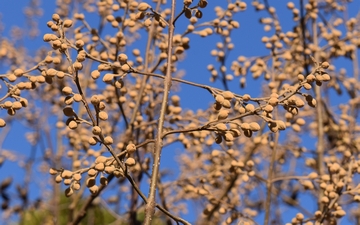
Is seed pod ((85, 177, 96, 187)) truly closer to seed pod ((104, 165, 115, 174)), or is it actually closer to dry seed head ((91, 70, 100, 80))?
seed pod ((104, 165, 115, 174))

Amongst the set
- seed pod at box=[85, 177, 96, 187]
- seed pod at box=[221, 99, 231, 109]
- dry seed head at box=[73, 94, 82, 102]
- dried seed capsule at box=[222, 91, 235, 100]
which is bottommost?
seed pod at box=[85, 177, 96, 187]

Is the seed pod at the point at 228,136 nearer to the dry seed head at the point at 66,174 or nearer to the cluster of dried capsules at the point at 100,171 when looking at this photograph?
the cluster of dried capsules at the point at 100,171

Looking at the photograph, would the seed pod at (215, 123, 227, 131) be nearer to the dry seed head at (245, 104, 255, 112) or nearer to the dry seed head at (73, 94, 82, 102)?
the dry seed head at (245, 104, 255, 112)

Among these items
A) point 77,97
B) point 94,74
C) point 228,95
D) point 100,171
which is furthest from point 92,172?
point 228,95

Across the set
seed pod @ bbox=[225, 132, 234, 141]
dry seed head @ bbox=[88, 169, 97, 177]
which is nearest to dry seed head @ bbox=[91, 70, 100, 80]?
dry seed head @ bbox=[88, 169, 97, 177]

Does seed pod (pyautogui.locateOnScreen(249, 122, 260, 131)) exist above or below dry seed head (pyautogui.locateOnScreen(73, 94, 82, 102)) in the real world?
above

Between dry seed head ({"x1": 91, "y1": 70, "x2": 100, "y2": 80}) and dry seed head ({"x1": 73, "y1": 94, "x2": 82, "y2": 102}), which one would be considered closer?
dry seed head ({"x1": 73, "y1": 94, "x2": 82, "y2": 102})

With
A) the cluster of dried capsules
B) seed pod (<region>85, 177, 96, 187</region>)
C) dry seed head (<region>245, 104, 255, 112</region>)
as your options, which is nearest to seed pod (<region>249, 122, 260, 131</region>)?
dry seed head (<region>245, 104, 255, 112</region>)

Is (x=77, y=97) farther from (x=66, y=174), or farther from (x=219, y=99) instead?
(x=219, y=99)

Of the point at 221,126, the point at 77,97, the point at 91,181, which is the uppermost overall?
the point at 221,126

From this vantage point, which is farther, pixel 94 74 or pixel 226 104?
pixel 94 74

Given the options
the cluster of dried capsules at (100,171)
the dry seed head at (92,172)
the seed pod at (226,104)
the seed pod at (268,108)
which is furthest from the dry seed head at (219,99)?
the dry seed head at (92,172)

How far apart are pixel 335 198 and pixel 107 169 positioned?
3.83ft

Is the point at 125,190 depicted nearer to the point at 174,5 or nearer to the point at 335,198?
the point at 335,198
